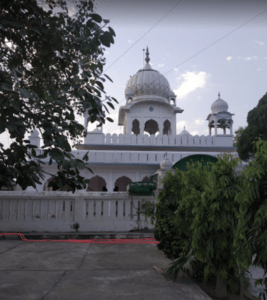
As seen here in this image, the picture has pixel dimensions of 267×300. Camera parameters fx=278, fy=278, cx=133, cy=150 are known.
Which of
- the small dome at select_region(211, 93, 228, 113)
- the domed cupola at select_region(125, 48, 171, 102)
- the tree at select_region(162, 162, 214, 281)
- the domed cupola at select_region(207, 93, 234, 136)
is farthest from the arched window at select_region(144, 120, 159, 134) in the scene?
the tree at select_region(162, 162, 214, 281)

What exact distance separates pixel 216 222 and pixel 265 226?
86 centimetres

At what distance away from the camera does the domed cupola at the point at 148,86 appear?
2486cm

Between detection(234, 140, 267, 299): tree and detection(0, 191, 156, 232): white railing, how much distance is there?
563cm

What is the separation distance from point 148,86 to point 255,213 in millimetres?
23636

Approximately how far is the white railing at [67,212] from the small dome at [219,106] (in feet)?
58.4

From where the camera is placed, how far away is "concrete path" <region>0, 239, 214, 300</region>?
289 cm

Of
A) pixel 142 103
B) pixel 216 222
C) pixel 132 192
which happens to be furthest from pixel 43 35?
pixel 142 103

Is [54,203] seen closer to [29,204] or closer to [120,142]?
[29,204]

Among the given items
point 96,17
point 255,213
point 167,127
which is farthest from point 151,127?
point 255,213

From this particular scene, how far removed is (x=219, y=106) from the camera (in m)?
23.7

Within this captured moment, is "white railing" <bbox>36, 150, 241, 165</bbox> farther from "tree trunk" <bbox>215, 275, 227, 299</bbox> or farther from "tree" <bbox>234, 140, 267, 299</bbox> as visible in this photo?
"tree" <bbox>234, 140, 267, 299</bbox>

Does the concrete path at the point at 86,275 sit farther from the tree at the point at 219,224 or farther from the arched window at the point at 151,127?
A: the arched window at the point at 151,127

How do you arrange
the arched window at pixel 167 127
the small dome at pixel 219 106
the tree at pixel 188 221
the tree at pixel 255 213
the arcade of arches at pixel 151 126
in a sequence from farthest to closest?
1. the arcade of arches at pixel 151 126
2. the arched window at pixel 167 127
3. the small dome at pixel 219 106
4. the tree at pixel 188 221
5. the tree at pixel 255 213

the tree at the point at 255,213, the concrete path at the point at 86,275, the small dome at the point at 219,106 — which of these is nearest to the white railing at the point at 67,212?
the concrete path at the point at 86,275
